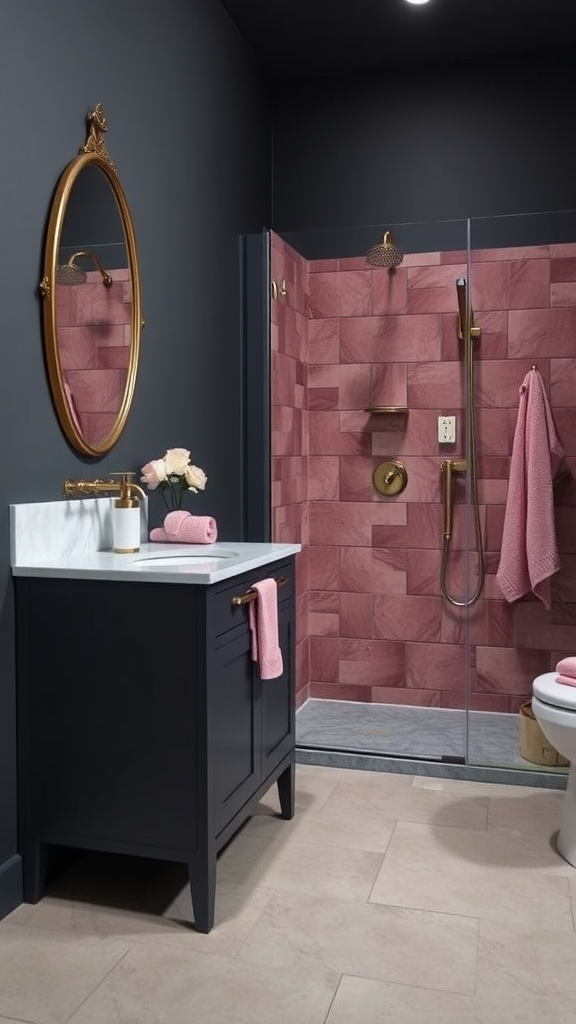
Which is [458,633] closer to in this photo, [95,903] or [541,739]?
[541,739]

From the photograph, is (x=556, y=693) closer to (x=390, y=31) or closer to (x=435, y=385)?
(x=435, y=385)

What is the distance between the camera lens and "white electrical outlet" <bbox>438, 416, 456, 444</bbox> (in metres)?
3.91

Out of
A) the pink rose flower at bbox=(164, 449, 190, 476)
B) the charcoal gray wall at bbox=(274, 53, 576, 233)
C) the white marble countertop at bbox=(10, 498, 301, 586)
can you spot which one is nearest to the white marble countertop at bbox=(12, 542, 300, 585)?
the white marble countertop at bbox=(10, 498, 301, 586)

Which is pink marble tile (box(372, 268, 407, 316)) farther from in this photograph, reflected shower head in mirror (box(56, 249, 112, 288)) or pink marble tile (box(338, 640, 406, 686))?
reflected shower head in mirror (box(56, 249, 112, 288))

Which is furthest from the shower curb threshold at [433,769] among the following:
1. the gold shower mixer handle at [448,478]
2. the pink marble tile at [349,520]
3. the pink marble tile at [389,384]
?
the pink marble tile at [389,384]

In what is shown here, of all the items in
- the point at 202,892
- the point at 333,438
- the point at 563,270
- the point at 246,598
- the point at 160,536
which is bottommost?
the point at 202,892

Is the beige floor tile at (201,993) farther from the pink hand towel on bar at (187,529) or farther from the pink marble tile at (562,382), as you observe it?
the pink marble tile at (562,382)

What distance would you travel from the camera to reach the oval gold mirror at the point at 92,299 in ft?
7.84

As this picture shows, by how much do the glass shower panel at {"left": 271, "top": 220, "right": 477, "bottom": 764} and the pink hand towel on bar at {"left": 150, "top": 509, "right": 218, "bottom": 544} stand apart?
0.97m

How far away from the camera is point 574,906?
226cm

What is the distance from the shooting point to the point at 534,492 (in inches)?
141

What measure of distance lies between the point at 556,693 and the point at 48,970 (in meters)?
1.47

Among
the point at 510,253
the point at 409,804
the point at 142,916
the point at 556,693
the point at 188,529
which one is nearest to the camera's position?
the point at 142,916

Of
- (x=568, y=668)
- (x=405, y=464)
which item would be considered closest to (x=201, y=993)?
(x=568, y=668)
